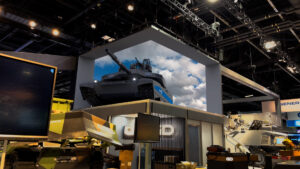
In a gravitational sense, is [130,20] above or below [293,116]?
above

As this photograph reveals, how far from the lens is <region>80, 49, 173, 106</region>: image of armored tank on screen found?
682 cm

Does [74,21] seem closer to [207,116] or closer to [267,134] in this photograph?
[207,116]

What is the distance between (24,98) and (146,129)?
2.11 m

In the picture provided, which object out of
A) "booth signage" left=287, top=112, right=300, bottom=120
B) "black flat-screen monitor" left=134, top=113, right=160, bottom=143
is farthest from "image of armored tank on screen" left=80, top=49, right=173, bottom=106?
"booth signage" left=287, top=112, right=300, bottom=120

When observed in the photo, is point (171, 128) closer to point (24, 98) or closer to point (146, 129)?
point (146, 129)

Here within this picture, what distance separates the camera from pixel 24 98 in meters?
1.15

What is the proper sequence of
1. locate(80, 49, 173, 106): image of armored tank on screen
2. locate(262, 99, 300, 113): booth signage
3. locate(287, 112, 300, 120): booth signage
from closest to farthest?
1. locate(80, 49, 173, 106): image of armored tank on screen
2. locate(262, 99, 300, 113): booth signage
3. locate(287, 112, 300, 120): booth signage

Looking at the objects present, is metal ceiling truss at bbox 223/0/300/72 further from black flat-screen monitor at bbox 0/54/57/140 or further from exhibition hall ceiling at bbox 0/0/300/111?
black flat-screen monitor at bbox 0/54/57/140

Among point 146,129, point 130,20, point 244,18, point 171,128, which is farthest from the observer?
point 130,20

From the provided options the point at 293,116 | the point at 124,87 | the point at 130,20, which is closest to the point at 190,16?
the point at 130,20

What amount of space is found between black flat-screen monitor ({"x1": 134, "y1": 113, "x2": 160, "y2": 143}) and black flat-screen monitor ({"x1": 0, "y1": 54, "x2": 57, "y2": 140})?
1.85 meters

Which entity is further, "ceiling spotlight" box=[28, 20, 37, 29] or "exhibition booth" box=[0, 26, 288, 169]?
"ceiling spotlight" box=[28, 20, 37, 29]

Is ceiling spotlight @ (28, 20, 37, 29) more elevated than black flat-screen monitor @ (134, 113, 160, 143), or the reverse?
ceiling spotlight @ (28, 20, 37, 29)

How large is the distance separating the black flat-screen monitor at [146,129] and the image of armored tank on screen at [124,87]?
134 inches
